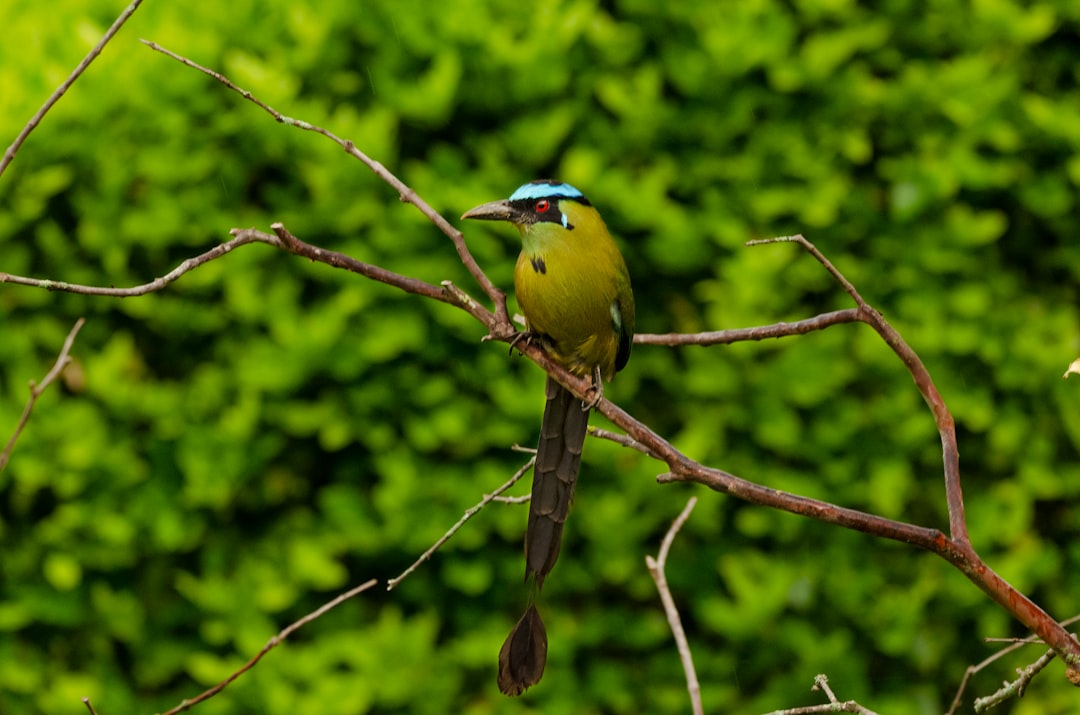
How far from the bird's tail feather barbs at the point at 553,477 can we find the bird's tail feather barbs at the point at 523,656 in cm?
13

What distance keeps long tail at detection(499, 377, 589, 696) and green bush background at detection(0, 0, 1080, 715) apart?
1.30m

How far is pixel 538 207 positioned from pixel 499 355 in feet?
3.61

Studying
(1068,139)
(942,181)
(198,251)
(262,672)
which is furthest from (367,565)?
(1068,139)

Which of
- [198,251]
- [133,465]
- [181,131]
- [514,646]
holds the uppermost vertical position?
[181,131]

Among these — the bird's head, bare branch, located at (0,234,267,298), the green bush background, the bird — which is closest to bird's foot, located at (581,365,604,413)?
the bird

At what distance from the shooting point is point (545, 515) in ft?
6.88

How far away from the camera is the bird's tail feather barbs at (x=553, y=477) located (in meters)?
A: 2.05

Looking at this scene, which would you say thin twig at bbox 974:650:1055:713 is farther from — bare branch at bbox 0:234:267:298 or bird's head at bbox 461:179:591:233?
bird's head at bbox 461:179:591:233

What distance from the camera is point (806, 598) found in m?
3.83

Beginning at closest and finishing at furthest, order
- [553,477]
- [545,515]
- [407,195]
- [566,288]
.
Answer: [407,195]
[545,515]
[553,477]
[566,288]

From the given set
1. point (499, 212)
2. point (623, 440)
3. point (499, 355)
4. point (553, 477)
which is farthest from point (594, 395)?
point (499, 355)

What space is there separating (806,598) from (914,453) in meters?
0.56

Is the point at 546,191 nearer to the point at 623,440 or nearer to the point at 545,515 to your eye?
the point at 545,515

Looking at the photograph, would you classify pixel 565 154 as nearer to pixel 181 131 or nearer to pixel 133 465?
pixel 181 131
